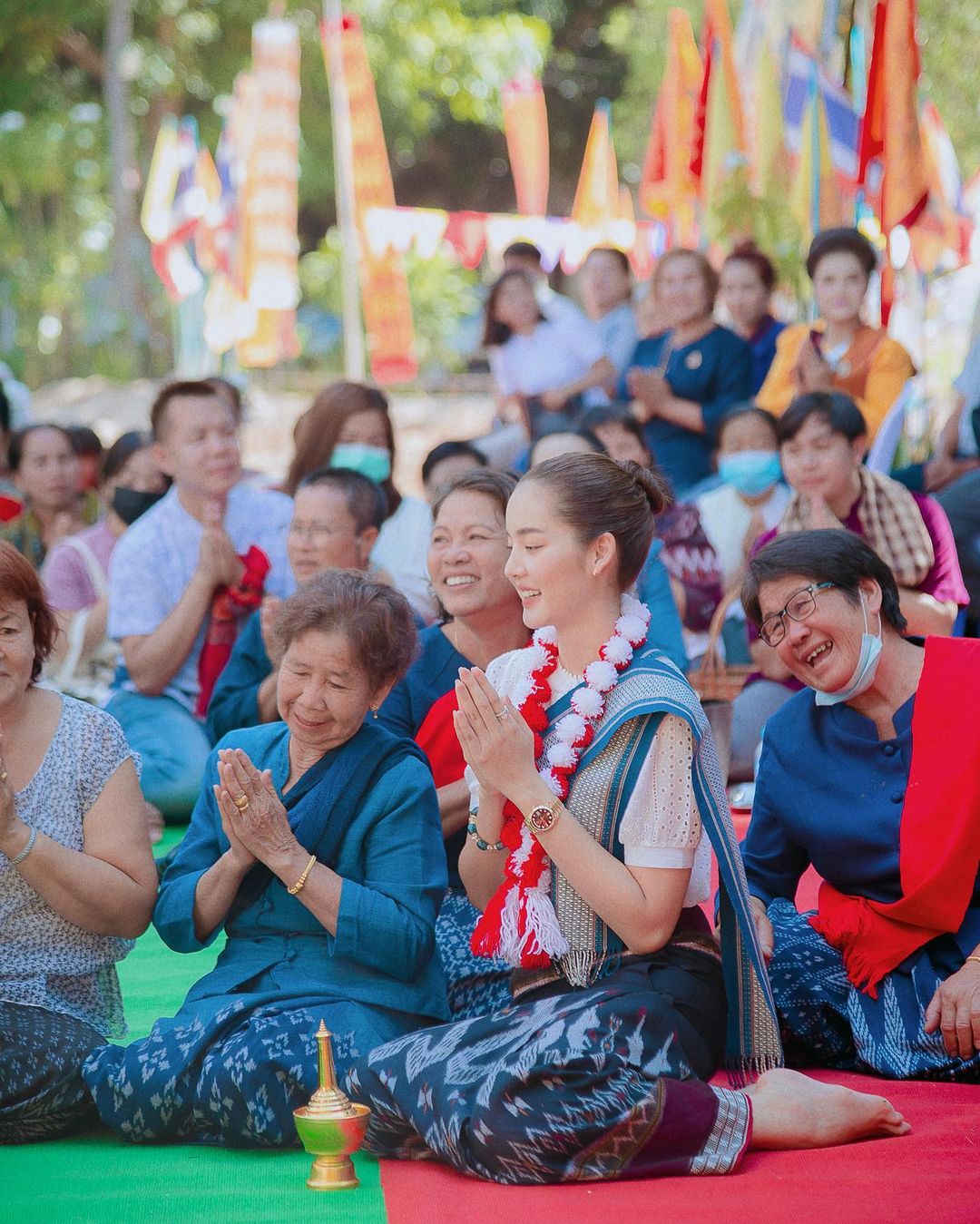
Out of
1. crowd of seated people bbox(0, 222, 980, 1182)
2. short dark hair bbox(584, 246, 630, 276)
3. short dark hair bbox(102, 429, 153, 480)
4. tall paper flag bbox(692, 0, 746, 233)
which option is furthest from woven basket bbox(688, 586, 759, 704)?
tall paper flag bbox(692, 0, 746, 233)

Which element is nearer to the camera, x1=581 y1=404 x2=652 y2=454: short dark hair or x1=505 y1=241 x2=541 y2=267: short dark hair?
x1=581 y1=404 x2=652 y2=454: short dark hair

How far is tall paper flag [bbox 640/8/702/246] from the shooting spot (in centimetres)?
1408

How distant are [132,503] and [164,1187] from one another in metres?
4.28

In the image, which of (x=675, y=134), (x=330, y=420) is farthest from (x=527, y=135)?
(x=330, y=420)

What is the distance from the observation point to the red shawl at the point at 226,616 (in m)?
5.52

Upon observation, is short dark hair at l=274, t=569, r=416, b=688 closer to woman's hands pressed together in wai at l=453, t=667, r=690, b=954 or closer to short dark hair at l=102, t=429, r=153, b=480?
woman's hands pressed together in wai at l=453, t=667, r=690, b=954

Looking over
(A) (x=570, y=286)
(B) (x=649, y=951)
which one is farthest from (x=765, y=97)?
(A) (x=570, y=286)

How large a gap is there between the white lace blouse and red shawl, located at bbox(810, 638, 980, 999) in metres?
0.49

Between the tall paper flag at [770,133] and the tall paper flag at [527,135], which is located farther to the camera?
the tall paper flag at [527,135]

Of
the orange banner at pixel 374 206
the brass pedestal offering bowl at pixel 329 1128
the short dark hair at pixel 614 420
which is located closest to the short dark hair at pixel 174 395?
the short dark hair at pixel 614 420

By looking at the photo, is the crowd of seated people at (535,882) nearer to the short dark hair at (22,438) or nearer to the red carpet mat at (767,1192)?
the red carpet mat at (767,1192)

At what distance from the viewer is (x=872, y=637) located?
309cm

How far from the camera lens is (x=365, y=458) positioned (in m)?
6.02

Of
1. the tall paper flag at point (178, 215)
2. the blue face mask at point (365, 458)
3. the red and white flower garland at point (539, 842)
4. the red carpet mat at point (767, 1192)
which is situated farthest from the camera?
the tall paper flag at point (178, 215)
